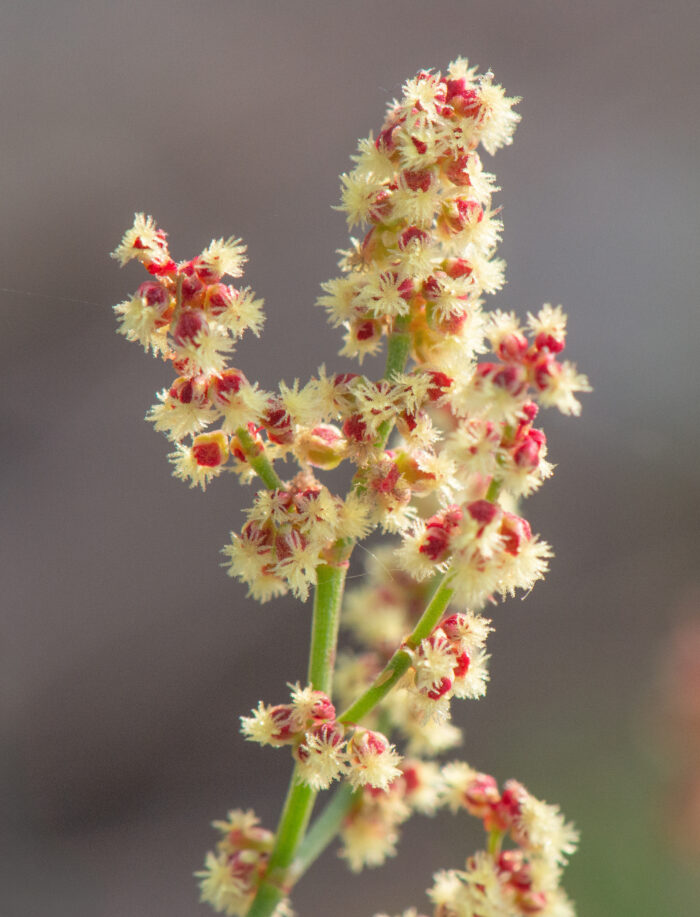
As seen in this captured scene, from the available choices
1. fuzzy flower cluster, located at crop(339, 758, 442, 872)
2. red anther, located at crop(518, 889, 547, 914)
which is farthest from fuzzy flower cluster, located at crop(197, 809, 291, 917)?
red anther, located at crop(518, 889, 547, 914)

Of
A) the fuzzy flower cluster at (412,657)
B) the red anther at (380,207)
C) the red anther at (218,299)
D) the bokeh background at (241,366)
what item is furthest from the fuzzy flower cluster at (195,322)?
the bokeh background at (241,366)

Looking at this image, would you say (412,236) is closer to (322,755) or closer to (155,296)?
(155,296)

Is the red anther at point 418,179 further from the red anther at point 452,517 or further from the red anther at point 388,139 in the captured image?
the red anther at point 452,517

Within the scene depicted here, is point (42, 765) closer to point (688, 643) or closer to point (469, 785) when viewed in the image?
point (688, 643)

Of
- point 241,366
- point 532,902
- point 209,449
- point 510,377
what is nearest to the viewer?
point 510,377

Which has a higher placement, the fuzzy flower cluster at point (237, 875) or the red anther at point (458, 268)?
the red anther at point (458, 268)

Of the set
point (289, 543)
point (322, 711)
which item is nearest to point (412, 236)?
point (289, 543)

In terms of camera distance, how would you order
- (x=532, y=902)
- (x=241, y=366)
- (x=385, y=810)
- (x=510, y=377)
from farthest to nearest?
1. (x=241, y=366)
2. (x=385, y=810)
3. (x=532, y=902)
4. (x=510, y=377)

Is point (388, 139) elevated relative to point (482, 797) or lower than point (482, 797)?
elevated
